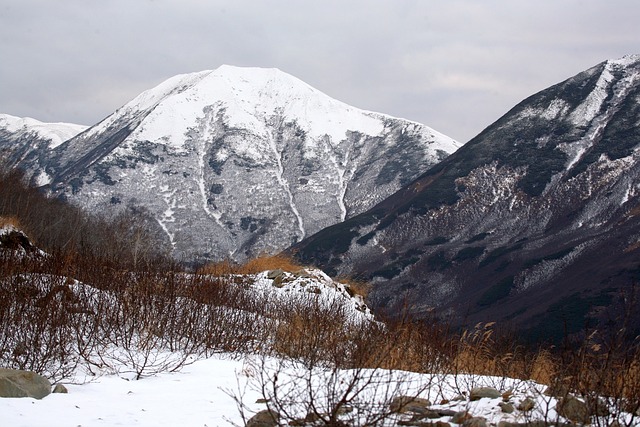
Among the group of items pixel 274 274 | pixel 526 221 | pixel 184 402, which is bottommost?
pixel 184 402

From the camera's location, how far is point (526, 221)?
12356 cm

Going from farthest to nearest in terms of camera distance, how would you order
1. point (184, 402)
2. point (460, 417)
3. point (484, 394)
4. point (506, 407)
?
point (184, 402) → point (484, 394) → point (506, 407) → point (460, 417)

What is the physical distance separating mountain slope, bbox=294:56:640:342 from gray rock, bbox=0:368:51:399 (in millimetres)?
78281

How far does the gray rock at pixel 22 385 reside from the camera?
7.95 meters

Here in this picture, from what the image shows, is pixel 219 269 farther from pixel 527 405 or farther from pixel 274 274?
pixel 527 405

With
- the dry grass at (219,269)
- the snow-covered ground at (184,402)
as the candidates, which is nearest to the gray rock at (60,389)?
the snow-covered ground at (184,402)

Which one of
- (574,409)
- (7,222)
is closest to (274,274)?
(7,222)

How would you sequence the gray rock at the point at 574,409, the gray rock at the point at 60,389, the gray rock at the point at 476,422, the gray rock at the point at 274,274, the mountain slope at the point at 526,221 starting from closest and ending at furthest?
the gray rock at the point at 476,422
the gray rock at the point at 574,409
the gray rock at the point at 60,389
the gray rock at the point at 274,274
the mountain slope at the point at 526,221

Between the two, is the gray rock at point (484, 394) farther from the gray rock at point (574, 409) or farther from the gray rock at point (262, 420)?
the gray rock at point (262, 420)

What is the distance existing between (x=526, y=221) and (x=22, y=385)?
12401 centimetres

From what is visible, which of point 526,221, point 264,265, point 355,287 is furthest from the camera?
point 526,221

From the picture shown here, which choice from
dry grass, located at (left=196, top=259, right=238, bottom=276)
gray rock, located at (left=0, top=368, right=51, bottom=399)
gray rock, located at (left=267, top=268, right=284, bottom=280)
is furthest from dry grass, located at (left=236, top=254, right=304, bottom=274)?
gray rock, located at (left=0, top=368, right=51, bottom=399)

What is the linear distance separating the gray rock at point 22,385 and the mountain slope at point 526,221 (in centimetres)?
7828

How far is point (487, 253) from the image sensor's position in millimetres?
116750
